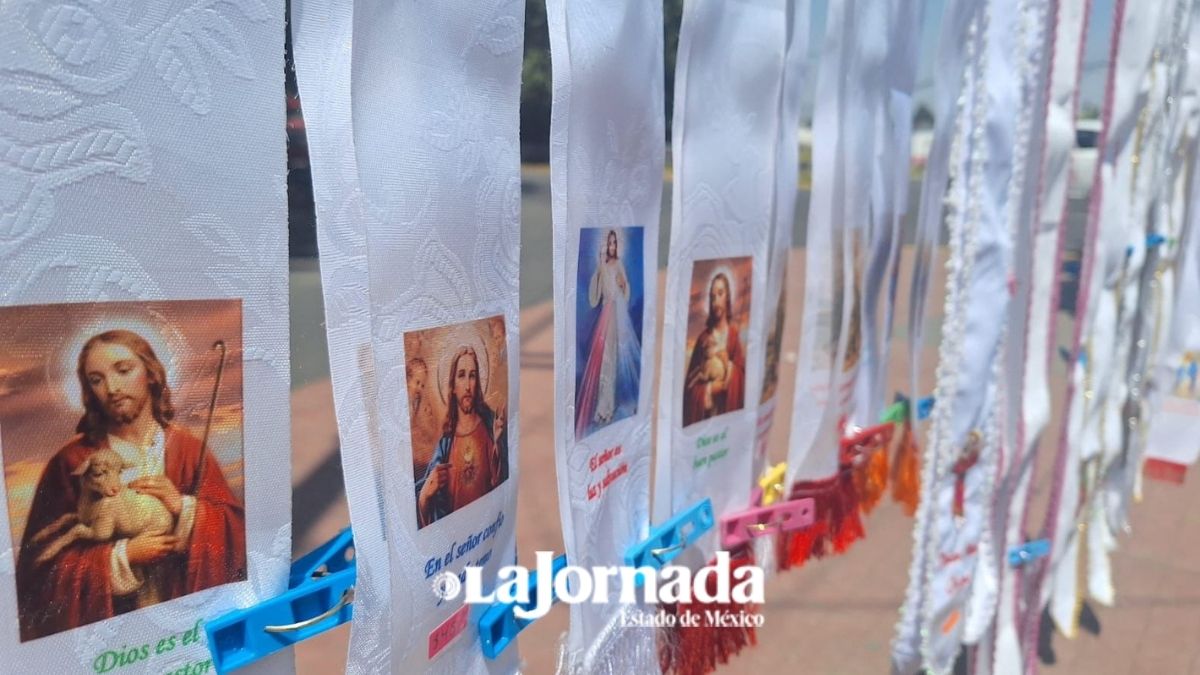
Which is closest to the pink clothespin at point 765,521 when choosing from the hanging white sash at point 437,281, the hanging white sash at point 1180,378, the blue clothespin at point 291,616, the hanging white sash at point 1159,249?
the hanging white sash at point 437,281

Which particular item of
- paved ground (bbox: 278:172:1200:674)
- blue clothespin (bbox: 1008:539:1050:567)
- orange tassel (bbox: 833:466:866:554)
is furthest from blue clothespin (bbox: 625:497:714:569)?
blue clothespin (bbox: 1008:539:1050:567)

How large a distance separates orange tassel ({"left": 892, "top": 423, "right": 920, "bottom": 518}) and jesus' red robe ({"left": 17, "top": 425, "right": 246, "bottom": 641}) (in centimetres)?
104

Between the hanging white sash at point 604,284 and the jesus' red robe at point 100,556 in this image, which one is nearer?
the jesus' red robe at point 100,556

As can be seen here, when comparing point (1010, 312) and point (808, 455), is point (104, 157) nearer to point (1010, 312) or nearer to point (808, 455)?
point (808, 455)

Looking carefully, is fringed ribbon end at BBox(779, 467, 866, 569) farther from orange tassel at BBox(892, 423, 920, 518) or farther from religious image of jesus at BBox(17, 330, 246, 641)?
religious image of jesus at BBox(17, 330, 246, 641)

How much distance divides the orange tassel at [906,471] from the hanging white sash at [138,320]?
1031 mm

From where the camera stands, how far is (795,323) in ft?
9.82

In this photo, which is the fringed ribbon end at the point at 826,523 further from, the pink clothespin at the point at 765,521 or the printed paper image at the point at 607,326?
the printed paper image at the point at 607,326

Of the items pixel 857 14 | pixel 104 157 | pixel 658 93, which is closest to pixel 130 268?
pixel 104 157

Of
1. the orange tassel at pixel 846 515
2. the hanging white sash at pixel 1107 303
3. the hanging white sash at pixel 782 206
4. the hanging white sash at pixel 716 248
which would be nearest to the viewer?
the hanging white sash at pixel 716 248

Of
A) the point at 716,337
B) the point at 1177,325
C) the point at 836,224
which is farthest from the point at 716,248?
the point at 1177,325

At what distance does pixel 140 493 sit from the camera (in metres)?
0.47

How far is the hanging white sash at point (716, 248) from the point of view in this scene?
79cm

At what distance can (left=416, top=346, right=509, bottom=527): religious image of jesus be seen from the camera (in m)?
0.60
